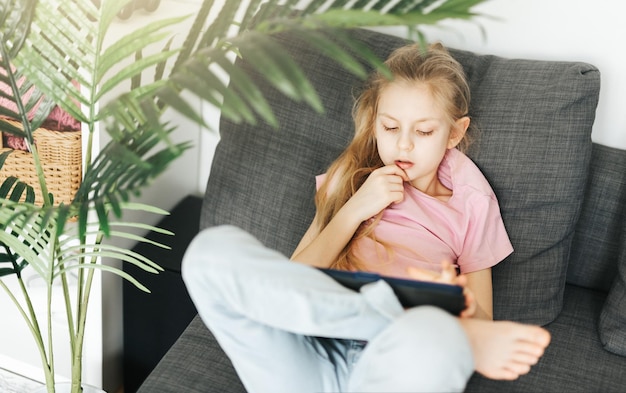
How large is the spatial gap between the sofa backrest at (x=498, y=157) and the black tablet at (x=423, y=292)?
18.5 inches

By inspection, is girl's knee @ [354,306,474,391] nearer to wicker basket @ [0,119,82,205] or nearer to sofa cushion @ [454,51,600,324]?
sofa cushion @ [454,51,600,324]

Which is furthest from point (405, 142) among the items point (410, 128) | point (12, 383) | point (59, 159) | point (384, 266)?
point (12, 383)

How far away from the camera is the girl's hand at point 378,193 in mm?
1444

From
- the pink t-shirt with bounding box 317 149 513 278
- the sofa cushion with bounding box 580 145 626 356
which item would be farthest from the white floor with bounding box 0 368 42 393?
the sofa cushion with bounding box 580 145 626 356

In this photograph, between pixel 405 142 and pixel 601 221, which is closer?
pixel 405 142

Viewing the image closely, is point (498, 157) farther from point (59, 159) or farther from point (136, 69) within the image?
point (59, 159)

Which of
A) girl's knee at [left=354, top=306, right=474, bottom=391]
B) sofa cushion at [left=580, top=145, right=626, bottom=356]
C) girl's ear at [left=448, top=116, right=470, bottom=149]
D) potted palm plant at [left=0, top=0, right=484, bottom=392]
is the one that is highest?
Result: potted palm plant at [left=0, top=0, right=484, bottom=392]

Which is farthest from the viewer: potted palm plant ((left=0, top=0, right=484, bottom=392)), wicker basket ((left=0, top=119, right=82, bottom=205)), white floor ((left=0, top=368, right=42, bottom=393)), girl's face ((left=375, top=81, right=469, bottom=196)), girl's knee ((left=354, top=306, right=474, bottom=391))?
white floor ((left=0, top=368, right=42, bottom=393))

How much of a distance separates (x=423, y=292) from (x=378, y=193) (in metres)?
0.37

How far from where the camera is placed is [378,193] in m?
1.45

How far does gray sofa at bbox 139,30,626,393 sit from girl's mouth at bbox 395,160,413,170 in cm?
17

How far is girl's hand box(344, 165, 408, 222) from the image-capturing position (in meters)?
1.44

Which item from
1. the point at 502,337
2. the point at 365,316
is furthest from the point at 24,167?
the point at 502,337

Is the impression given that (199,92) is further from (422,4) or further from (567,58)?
(567,58)
